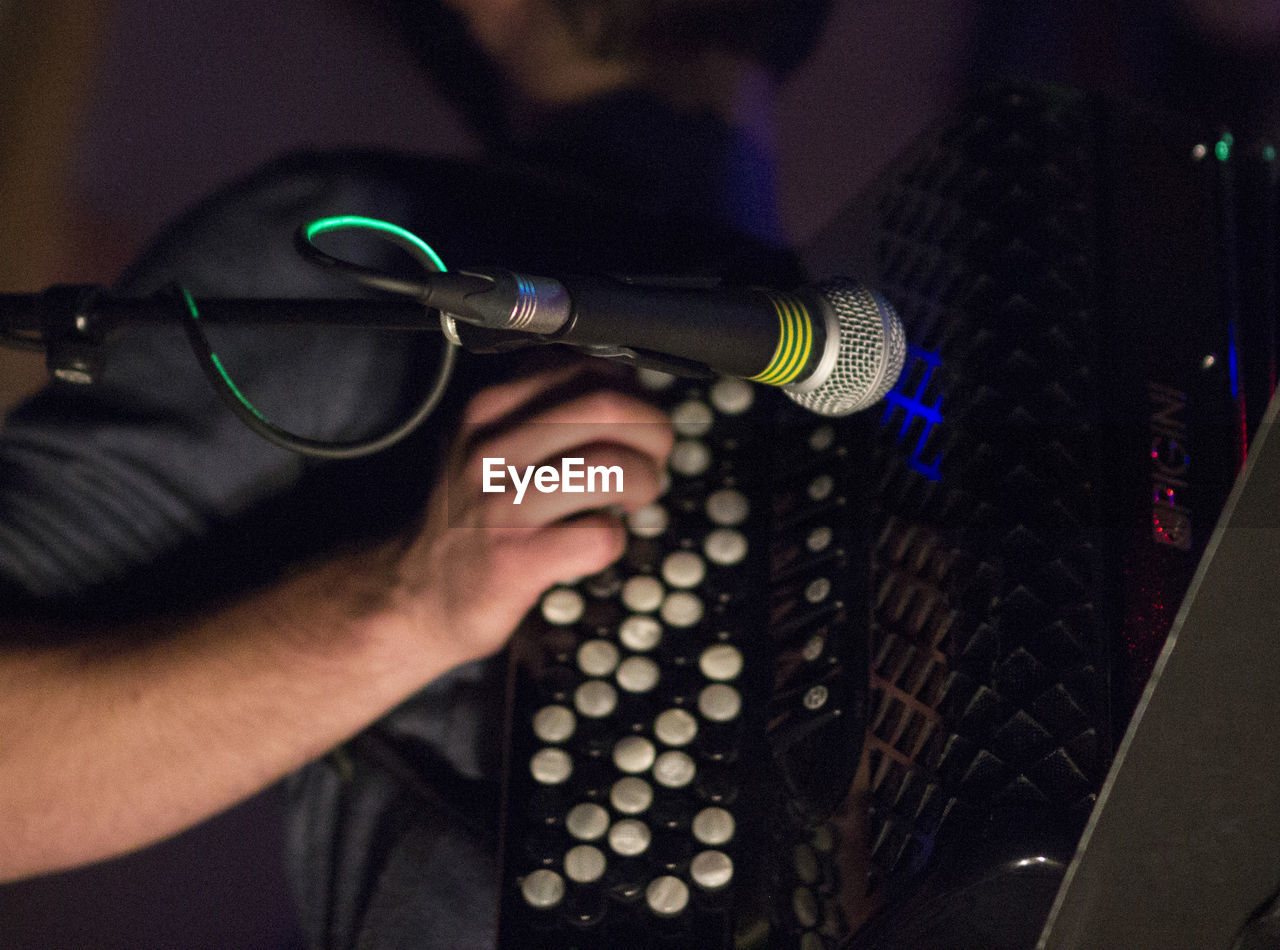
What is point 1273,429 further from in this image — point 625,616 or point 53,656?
point 53,656

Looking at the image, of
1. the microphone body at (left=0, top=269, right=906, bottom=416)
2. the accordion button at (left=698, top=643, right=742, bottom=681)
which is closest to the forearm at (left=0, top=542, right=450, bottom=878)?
the accordion button at (left=698, top=643, right=742, bottom=681)

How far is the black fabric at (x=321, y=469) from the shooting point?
0.78 metres

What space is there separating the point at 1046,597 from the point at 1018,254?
0.23m

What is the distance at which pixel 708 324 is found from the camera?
0.38 meters

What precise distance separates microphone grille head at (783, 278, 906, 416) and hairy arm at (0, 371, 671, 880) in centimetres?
23

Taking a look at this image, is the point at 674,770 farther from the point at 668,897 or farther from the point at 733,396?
the point at 733,396

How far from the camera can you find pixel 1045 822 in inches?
16.6

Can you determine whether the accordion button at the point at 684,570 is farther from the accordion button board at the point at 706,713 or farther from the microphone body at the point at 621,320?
the microphone body at the point at 621,320

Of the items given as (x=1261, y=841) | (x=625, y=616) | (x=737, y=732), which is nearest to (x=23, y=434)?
(x=625, y=616)

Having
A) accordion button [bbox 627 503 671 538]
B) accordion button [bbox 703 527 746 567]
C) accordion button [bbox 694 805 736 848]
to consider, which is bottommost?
accordion button [bbox 694 805 736 848]

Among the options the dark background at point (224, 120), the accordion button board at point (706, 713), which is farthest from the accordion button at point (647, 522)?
the dark background at point (224, 120)

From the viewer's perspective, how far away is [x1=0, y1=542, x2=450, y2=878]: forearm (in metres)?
0.73

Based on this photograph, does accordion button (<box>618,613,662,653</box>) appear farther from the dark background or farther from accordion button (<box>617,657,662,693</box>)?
the dark background

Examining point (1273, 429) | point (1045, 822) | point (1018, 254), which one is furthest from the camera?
point (1018, 254)
